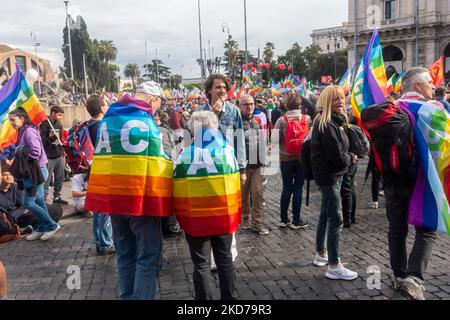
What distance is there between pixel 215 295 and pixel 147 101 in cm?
180

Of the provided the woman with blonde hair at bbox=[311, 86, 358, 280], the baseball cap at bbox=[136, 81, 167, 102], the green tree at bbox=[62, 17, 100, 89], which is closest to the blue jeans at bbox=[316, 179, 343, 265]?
the woman with blonde hair at bbox=[311, 86, 358, 280]

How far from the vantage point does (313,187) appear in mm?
7992

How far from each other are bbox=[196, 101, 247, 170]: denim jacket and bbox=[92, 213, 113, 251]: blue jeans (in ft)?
5.55

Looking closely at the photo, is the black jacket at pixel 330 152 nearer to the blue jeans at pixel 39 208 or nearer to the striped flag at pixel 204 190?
the striped flag at pixel 204 190

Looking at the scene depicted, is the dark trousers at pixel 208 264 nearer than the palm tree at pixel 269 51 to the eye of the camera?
Yes

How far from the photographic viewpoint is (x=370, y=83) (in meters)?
5.48

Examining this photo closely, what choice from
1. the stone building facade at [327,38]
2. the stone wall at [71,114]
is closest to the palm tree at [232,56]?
the stone wall at [71,114]

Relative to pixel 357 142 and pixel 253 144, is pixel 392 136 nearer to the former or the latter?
pixel 357 142

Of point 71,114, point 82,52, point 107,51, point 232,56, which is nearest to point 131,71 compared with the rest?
point 107,51

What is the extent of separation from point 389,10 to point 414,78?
54.5 metres

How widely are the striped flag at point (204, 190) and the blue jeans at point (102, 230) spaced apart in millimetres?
2007

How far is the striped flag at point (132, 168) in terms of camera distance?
9.59 feet

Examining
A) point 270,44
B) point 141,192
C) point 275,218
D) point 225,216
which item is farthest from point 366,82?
point 270,44
